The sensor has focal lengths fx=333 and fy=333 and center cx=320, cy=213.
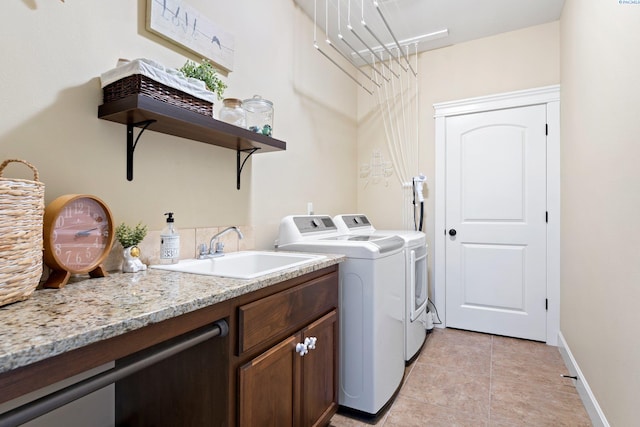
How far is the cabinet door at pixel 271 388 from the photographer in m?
1.08

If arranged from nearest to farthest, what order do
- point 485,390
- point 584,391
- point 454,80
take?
point 584,391 < point 485,390 < point 454,80

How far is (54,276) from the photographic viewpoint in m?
1.04

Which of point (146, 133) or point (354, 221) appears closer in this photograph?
point (146, 133)

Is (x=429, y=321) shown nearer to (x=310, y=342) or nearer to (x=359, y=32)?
(x=310, y=342)

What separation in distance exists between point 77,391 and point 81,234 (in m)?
0.62

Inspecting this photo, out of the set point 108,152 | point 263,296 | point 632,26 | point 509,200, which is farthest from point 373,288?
point 509,200

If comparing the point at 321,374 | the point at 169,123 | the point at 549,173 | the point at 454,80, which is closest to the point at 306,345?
the point at 321,374

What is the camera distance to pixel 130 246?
130 cm

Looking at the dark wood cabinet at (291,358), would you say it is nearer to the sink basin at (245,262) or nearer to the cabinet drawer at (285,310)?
the cabinet drawer at (285,310)

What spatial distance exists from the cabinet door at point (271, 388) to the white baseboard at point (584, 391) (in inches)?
57.0

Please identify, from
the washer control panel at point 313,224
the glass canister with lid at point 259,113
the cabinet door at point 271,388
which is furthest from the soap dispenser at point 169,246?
the washer control panel at point 313,224

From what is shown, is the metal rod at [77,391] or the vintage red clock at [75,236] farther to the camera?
the vintage red clock at [75,236]

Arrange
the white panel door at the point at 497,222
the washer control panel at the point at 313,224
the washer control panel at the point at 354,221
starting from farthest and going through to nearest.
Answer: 1. the white panel door at the point at 497,222
2. the washer control panel at the point at 354,221
3. the washer control panel at the point at 313,224

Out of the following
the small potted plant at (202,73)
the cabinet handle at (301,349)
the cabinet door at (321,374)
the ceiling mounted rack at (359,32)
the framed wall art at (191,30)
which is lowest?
the cabinet door at (321,374)
